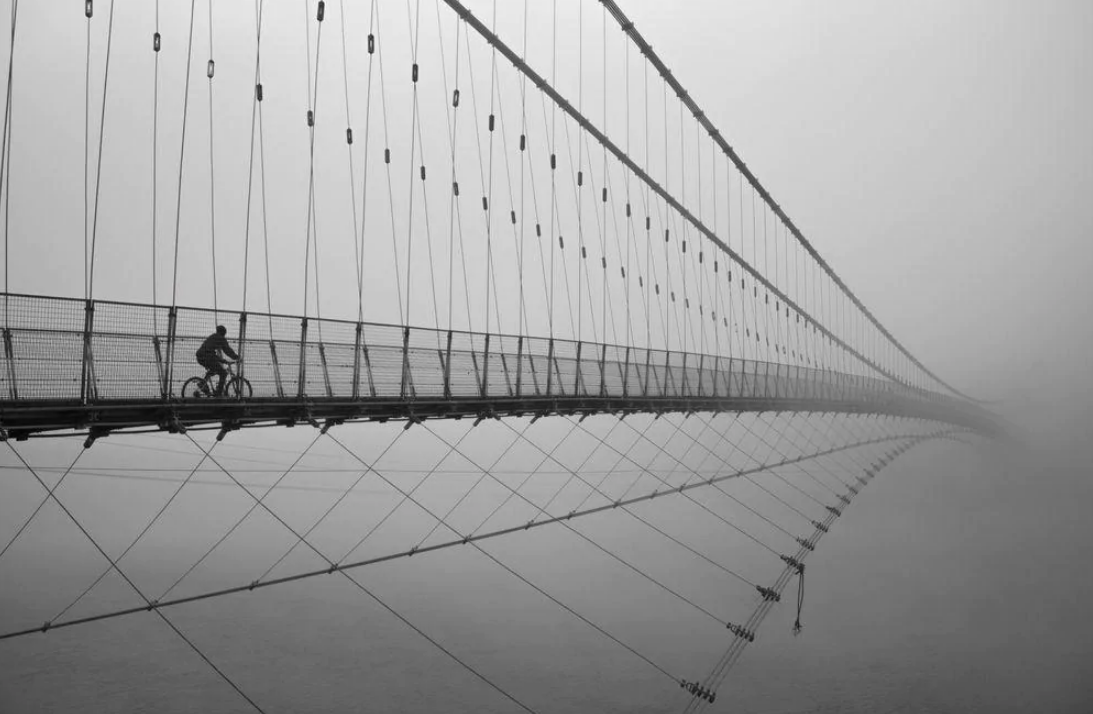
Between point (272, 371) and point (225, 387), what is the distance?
28.9 inches

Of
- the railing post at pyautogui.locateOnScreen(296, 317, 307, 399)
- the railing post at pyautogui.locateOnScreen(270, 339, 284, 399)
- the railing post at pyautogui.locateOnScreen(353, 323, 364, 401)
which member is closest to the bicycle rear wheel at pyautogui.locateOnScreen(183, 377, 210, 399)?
the railing post at pyautogui.locateOnScreen(270, 339, 284, 399)

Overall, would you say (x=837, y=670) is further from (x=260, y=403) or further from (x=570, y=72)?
(x=570, y=72)

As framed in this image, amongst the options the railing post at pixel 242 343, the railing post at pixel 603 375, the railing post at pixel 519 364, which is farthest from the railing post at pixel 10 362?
the railing post at pixel 603 375

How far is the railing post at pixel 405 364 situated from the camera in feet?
41.2

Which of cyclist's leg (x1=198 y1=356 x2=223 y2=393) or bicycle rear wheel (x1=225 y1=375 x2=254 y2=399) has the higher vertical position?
cyclist's leg (x1=198 y1=356 x2=223 y2=393)

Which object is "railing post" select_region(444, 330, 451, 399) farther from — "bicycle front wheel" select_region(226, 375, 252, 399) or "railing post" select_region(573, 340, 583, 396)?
"railing post" select_region(573, 340, 583, 396)

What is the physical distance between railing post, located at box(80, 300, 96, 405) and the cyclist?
50.5 inches

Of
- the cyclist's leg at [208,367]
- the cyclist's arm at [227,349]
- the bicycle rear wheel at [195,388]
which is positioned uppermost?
the cyclist's arm at [227,349]

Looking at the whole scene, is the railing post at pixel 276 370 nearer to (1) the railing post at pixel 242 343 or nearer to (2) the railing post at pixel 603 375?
(1) the railing post at pixel 242 343

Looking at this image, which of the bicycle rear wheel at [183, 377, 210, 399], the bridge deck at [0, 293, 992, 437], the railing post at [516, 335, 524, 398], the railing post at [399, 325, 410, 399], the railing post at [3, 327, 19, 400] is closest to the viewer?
the railing post at [3, 327, 19, 400]

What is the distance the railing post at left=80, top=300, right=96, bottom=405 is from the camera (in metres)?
8.73

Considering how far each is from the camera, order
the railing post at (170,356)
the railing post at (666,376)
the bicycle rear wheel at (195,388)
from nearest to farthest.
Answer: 1. the railing post at (170,356)
2. the bicycle rear wheel at (195,388)
3. the railing post at (666,376)

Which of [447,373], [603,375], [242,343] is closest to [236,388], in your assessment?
[242,343]

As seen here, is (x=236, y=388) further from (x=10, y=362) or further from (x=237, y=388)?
(x=10, y=362)
